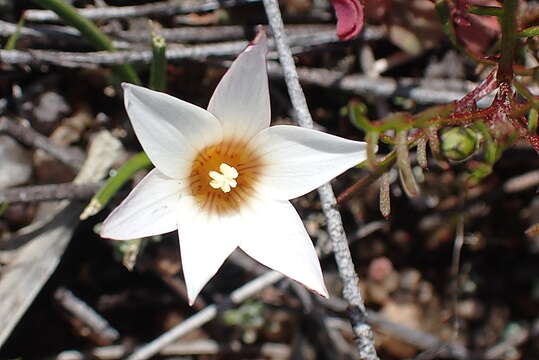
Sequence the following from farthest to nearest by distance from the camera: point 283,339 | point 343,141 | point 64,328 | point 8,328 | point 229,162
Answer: point 283,339
point 64,328
point 8,328
point 229,162
point 343,141

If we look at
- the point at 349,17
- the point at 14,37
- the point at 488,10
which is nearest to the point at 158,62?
the point at 14,37

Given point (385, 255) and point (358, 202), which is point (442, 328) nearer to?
point (385, 255)

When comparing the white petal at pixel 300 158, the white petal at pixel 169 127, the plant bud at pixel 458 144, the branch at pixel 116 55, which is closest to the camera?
the white petal at pixel 169 127

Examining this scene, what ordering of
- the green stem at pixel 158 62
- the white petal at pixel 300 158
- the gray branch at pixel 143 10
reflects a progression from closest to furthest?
the white petal at pixel 300 158
the green stem at pixel 158 62
the gray branch at pixel 143 10

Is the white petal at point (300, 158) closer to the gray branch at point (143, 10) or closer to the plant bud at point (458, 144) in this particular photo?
the plant bud at point (458, 144)

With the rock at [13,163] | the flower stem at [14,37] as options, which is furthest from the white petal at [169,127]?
the rock at [13,163]

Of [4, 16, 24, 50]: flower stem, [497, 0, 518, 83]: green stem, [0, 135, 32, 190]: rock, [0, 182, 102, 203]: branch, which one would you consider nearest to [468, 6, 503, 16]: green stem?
[497, 0, 518, 83]: green stem

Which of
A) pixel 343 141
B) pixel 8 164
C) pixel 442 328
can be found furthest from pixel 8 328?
pixel 442 328
